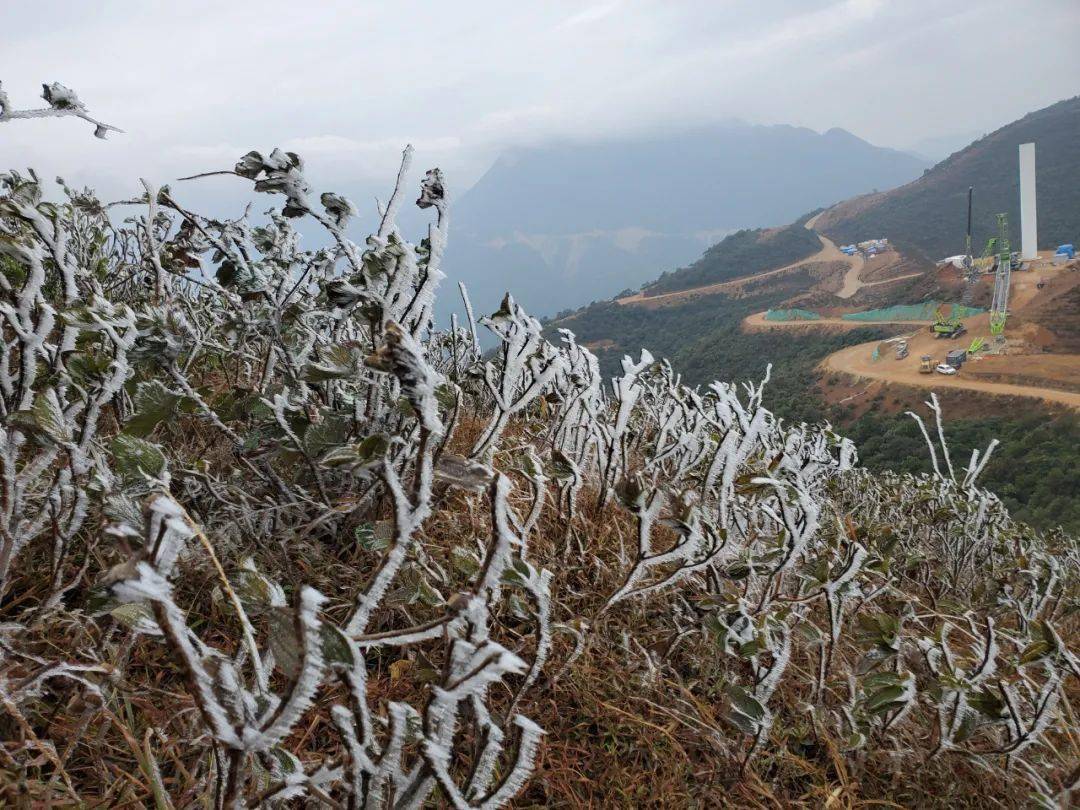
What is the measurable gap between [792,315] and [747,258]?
2342 centimetres

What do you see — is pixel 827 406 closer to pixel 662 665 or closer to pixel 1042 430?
pixel 1042 430

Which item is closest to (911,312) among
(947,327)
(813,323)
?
(813,323)

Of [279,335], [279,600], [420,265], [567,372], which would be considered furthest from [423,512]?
[567,372]

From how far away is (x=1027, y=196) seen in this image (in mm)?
36406

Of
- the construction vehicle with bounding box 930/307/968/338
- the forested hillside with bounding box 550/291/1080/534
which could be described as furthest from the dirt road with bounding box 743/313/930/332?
the construction vehicle with bounding box 930/307/968/338

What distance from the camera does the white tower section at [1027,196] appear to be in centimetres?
2955

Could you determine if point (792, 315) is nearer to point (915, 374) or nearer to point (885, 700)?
point (915, 374)

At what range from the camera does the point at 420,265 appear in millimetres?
1280

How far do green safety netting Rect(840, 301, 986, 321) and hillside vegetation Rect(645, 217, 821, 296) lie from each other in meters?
21.8

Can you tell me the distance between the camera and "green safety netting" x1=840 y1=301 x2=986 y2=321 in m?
44.2

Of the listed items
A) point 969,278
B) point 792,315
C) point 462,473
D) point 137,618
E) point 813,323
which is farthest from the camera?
point 792,315

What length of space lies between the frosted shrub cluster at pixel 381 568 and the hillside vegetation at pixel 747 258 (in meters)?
71.9

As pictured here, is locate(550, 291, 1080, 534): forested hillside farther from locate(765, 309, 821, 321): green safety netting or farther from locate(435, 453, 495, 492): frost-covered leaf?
locate(435, 453, 495, 492): frost-covered leaf

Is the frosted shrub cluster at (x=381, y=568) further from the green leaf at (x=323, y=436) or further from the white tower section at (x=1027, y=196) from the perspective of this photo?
the white tower section at (x=1027, y=196)
